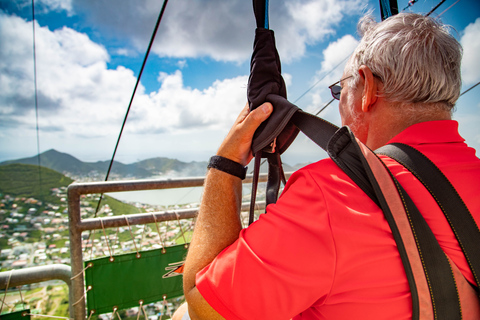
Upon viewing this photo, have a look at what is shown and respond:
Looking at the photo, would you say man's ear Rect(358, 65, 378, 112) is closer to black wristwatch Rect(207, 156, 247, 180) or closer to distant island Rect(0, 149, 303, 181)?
black wristwatch Rect(207, 156, 247, 180)

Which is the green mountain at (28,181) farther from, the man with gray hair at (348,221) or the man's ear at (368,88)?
the man's ear at (368,88)

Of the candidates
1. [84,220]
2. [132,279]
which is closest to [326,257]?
[84,220]

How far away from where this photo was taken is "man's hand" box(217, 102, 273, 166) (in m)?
0.89

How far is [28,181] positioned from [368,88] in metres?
15.6

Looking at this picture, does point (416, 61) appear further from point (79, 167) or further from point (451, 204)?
point (79, 167)

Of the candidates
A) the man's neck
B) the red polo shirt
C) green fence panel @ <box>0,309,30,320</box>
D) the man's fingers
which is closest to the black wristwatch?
the man's fingers

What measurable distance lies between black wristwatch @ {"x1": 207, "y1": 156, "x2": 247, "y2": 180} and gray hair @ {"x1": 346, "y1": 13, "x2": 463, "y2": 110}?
0.56 meters

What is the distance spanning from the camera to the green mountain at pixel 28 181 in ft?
38.2

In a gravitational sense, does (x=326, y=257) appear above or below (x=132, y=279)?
above

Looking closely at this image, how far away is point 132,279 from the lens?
1.82m

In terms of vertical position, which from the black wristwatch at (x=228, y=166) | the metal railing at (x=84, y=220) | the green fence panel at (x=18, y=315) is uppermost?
the black wristwatch at (x=228, y=166)

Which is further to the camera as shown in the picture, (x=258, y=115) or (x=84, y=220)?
(x=84, y=220)

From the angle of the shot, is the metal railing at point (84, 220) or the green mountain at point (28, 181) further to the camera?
the green mountain at point (28, 181)

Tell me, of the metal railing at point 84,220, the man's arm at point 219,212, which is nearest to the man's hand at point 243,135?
the man's arm at point 219,212
